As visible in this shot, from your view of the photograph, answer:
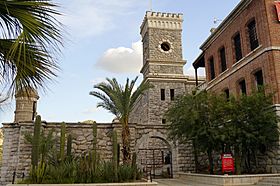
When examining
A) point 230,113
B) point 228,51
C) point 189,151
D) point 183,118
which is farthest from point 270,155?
point 228,51

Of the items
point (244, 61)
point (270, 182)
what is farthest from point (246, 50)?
point (270, 182)

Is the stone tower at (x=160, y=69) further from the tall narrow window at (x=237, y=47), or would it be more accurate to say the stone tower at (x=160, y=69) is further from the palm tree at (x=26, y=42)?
the palm tree at (x=26, y=42)

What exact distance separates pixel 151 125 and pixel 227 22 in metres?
9.43

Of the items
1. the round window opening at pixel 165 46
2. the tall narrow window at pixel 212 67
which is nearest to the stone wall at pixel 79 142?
the tall narrow window at pixel 212 67

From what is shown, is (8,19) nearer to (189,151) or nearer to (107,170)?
(107,170)

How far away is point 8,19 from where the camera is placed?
260 centimetres

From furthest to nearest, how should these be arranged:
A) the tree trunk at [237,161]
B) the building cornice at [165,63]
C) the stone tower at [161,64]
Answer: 1. the building cornice at [165,63]
2. the stone tower at [161,64]
3. the tree trunk at [237,161]

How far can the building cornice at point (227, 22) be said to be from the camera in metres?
18.4

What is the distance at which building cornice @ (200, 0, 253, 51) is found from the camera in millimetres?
18356

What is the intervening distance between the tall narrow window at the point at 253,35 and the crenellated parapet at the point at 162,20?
15.9 metres

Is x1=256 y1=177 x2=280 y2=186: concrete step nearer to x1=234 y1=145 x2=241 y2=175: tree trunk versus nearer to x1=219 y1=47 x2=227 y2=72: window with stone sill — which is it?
x1=234 y1=145 x2=241 y2=175: tree trunk

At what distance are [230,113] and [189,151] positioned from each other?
233 inches

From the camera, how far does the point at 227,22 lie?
818 inches

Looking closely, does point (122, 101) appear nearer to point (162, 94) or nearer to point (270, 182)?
point (270, 182)
